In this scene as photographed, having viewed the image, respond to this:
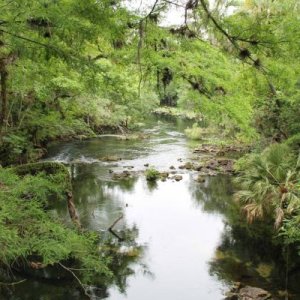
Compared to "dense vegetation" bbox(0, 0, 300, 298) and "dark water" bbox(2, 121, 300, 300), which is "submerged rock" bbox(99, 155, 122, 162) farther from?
"dense vegetation" bbox(0, 0, 300, 298)

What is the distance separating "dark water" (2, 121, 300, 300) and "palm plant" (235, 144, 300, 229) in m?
1.21

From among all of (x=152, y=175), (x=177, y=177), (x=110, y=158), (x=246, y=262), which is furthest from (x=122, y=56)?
(x=110, y=158)

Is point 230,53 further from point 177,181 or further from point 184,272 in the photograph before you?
point 177,181

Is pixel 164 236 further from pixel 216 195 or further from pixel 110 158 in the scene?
pixel 110 158

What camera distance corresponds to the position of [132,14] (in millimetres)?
4480

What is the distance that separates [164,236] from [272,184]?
4069 mm

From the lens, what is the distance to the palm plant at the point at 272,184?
12034 millimetres

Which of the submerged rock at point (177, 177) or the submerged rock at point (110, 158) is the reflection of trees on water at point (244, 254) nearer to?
the submerged rock at point (177, 177)

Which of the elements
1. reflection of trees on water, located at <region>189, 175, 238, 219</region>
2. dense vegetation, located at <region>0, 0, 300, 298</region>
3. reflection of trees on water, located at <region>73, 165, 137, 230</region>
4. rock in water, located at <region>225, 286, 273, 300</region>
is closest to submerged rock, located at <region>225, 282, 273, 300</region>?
rock in water, located at <region>225, 286, 273, 300</region>

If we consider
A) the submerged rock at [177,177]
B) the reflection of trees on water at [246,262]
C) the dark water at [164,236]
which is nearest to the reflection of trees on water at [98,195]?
the dark water at [164,236]

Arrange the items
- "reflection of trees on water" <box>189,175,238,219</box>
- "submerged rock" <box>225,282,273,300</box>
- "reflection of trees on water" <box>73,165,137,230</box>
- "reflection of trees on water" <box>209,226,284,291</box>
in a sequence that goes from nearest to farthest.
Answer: "submerged rock" <box>225,282,273,300</box> < "reflection of trees on water" <box>209,226,284,291</box> < "reflection of trees on water" <box>73,165,137,230</box> < "reflection of trees on water" <box>189,175,238,219</box>

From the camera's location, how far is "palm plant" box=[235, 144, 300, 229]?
12.0 metres

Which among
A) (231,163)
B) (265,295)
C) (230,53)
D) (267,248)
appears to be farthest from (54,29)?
(231,163)

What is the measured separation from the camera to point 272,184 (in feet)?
44.1
